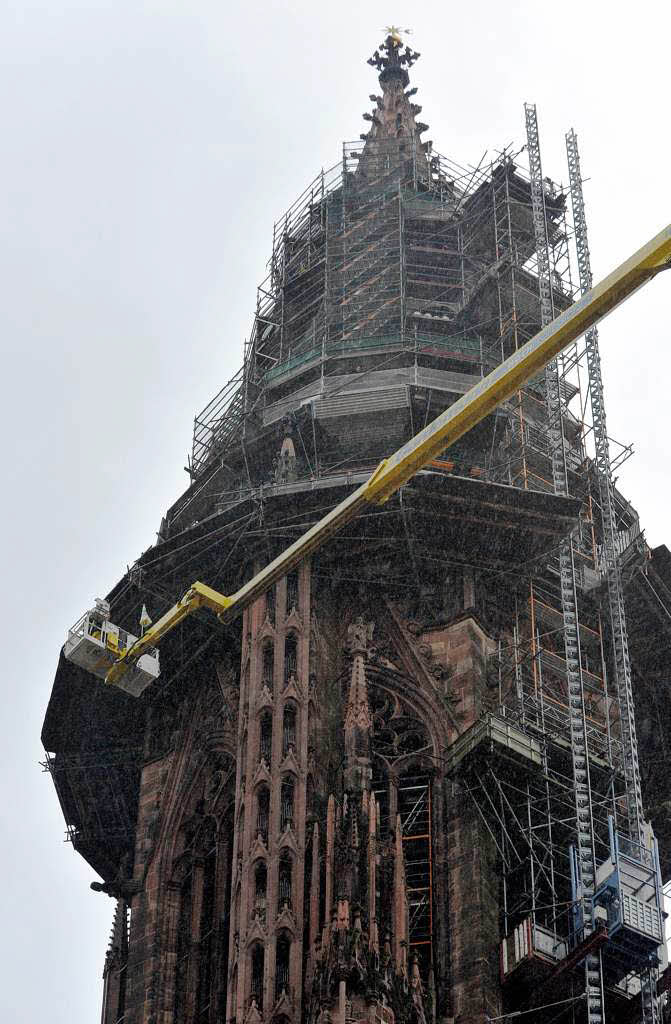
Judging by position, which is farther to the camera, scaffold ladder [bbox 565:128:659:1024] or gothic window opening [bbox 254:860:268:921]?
scaffold ladder [bbox 565:128:659:1024]

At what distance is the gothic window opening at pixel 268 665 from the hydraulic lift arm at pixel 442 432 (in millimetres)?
2085

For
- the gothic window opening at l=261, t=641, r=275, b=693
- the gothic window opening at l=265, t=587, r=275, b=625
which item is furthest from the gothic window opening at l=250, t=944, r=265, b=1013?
the gothic window opening at l=265, t=587, r=275, b=625

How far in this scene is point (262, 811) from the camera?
6275 cm

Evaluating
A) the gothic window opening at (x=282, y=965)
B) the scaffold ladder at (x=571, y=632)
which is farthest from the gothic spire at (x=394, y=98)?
the gothic window opening at (x=282, y=965)

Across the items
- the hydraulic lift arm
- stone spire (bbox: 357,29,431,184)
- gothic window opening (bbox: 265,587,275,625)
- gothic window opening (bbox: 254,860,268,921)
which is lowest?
gothic window opening (bbox: 254,860,268,921)

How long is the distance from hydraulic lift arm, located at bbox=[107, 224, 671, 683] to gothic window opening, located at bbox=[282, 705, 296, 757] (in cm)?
467

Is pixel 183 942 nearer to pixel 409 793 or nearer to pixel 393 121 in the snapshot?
pixel 409 793

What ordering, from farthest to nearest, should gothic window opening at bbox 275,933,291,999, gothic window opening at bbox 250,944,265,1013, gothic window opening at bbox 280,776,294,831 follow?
gothic window opening at bbox 280,776,294,831 → gothic window opening at bbox 275,933,291,999 → gothic window opening at bbox 250,944,265,1013

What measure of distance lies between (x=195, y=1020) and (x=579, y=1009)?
1002 centimetres

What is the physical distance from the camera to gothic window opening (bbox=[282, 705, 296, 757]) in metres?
63.9

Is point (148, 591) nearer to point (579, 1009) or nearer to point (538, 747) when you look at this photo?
point (538, 747)

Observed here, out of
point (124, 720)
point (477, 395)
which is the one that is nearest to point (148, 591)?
point (124, 720)

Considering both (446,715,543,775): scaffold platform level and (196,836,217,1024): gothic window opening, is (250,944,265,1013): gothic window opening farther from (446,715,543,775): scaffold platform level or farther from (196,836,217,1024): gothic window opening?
(446,715,543,775): scaffold platform level

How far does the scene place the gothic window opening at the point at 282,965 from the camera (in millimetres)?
58625
